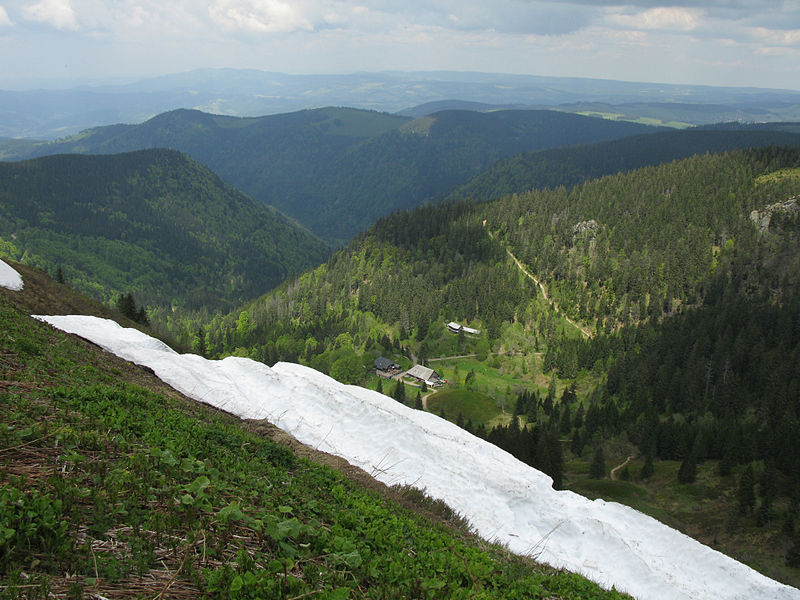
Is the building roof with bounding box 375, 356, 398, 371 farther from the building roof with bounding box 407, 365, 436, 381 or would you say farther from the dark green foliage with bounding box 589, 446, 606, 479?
the dark green foliage with bounding box 589, 446, 606, 479

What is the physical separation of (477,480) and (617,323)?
12937 cm

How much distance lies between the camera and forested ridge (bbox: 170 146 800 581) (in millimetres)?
76312

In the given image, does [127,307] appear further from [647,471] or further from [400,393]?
[647,471]

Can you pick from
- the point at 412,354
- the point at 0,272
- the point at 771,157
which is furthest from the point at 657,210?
the point at 0,272

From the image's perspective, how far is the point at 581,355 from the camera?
125 metres

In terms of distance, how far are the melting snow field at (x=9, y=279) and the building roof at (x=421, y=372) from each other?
8773 cm

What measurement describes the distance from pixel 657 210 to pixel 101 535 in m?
190

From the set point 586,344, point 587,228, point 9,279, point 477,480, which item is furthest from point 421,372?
point 477,480

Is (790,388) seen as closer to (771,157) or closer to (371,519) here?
(371,519)

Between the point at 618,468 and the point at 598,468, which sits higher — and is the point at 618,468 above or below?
below

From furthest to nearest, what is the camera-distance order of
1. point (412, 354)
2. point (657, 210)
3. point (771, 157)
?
point (771, 157)
point (657, 210)
point (412, 354)

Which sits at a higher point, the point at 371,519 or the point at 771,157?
the point at 771,157

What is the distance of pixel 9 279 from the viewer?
4484cm

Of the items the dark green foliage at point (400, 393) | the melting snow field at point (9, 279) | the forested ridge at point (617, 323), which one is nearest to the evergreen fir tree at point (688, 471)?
the forested ridge at point (617, 323)
